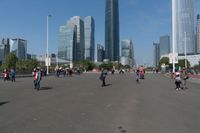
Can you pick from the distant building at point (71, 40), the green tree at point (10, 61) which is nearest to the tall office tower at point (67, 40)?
the distant building at point (71, 40)

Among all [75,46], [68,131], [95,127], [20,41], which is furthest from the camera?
[20,41]

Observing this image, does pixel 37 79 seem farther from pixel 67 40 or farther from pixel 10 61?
pixel 67 40

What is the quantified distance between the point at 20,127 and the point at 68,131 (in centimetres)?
144

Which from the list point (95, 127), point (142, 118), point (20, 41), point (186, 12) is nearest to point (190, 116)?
point (142, 118)

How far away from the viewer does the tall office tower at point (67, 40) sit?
6476 inches

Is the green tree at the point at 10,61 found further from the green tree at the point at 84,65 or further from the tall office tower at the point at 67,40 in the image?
the tall office tower at the point at 67,40

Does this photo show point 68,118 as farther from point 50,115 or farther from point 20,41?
point 20,41

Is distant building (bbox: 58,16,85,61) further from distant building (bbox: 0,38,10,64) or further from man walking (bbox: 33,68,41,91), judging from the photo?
man walking (bbox: 33,68,41,91)

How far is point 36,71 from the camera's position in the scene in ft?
79.5

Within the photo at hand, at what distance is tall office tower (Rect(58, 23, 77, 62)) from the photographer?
164500mm

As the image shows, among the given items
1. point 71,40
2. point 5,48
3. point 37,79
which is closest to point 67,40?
point 71,40

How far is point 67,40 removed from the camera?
16925cm

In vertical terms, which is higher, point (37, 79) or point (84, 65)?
point (84, 65)

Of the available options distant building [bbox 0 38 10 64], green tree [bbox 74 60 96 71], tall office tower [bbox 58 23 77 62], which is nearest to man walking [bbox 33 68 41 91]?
green tree [bbox 74 60 96 71]
